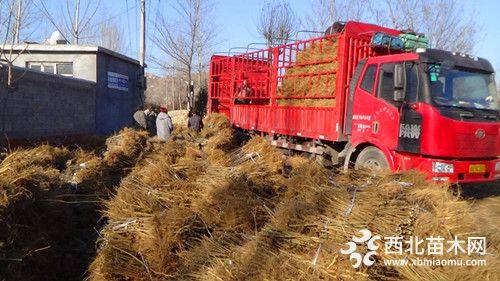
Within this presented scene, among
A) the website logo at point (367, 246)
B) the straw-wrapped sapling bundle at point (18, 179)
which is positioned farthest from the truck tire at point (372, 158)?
the straw-wrapped sapling bundle at point (18, 179)

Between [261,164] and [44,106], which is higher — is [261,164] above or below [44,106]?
below

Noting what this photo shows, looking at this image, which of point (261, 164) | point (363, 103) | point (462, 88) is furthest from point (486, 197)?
point (261, 164)

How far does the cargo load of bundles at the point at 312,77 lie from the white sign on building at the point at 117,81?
28.1ft

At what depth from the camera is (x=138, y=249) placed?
4199 millimetres

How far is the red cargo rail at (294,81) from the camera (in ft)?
27.8

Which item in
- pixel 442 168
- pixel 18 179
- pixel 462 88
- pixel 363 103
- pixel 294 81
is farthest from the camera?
pixel 294 81

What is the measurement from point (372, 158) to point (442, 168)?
4.24 ft

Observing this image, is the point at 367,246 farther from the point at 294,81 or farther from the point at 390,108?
the point at 294,81

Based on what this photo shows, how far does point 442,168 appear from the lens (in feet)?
22.0

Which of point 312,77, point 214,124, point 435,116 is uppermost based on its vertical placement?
point 312,77

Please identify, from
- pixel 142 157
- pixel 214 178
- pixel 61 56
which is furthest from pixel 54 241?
pixel 61 56

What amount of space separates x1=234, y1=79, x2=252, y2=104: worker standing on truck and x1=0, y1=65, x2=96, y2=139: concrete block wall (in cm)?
498

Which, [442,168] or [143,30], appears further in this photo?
[143,30]

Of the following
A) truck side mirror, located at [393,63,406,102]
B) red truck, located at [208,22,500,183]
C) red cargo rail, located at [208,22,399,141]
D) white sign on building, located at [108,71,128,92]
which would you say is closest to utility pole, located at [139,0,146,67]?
white sign on building, located at [108,71,128,92]
